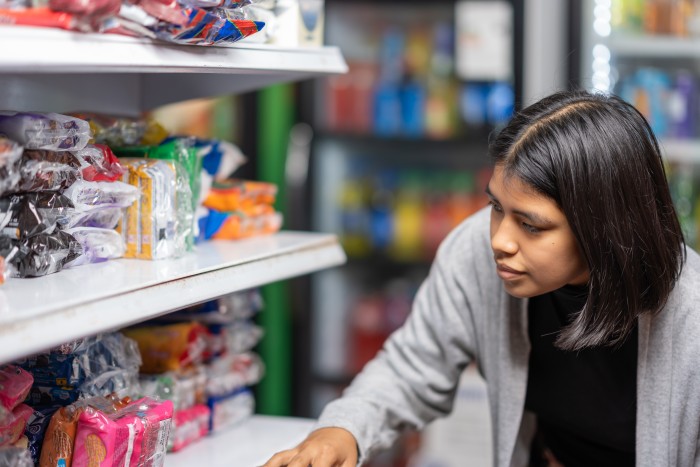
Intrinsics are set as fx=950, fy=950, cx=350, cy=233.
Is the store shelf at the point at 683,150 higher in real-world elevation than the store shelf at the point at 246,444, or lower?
higher

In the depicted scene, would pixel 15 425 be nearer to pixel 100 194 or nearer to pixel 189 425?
pixel 100 194

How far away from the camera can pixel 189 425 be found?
171cm

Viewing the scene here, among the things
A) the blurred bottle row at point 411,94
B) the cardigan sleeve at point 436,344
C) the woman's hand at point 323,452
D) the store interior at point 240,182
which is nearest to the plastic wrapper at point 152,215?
the store interior at point 240,182

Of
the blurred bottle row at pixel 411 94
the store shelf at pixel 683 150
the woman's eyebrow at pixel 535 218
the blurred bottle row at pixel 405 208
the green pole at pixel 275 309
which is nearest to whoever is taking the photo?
the woman's eyebrow at pixel 535 218

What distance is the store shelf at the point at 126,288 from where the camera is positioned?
105 centimetres

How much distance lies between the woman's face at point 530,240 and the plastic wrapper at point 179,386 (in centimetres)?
62

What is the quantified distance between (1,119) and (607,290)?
93 cm

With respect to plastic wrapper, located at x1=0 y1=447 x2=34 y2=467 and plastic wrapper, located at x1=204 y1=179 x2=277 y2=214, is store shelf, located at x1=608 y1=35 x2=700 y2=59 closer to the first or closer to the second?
plastic wrapper, located at x1=204 y1=179 x2=277 y2=214

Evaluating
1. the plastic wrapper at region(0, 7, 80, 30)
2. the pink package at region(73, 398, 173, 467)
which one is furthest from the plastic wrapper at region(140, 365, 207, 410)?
the plastic wrapper at region(0, 7, 80, 30)

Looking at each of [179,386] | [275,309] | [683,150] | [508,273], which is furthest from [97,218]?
[275,309]

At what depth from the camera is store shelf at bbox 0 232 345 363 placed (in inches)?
41.3

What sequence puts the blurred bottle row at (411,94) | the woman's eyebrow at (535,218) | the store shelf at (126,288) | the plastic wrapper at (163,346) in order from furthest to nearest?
the blurred bottle row at (411,94) < the plastic wrapper at (163,346) < the woman's eyebrow at (535,218) < the store shelf at (126,288)

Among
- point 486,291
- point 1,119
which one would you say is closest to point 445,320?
point 486,291

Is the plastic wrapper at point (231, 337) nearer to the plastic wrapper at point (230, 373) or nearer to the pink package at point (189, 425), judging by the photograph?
the plastic wrapper at point (230, 373)
